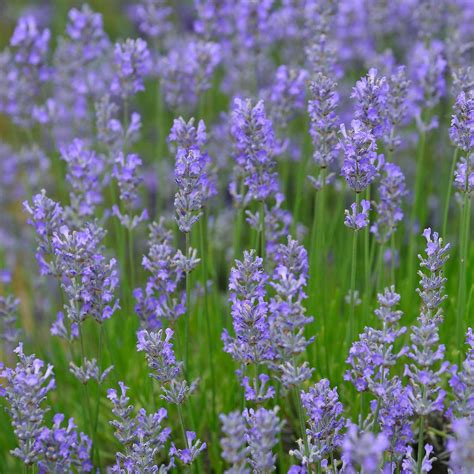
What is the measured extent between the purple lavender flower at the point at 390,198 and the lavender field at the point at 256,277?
0.01 m

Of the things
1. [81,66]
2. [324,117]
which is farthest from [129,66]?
[324,117]

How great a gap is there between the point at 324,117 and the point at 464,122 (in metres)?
0.51

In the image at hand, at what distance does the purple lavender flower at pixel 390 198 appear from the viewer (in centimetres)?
294

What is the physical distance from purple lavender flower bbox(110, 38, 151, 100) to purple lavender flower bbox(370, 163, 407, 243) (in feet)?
3.86

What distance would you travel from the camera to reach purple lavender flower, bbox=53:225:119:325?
99.5 inches

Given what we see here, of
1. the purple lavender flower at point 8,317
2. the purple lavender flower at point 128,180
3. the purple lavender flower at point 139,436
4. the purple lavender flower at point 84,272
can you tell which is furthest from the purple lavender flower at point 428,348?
the purple lavender flower at point 8,317

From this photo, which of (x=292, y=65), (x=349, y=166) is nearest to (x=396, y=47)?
(x=292, y=65)

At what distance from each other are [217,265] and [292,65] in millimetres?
1549

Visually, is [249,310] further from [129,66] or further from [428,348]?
[129,66]

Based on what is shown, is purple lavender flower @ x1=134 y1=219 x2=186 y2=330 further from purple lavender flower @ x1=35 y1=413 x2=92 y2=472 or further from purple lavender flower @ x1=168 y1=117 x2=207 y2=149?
purple lavender flower @ x1=35 y1=413 x2=92 y2=472

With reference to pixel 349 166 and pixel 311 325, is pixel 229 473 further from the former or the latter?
pixel 311 325

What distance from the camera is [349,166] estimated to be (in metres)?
2.44

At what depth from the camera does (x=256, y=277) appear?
7.63ft

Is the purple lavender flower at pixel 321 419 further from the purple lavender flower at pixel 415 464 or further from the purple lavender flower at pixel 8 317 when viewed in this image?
the purple lavender flower at pixel 8 317
